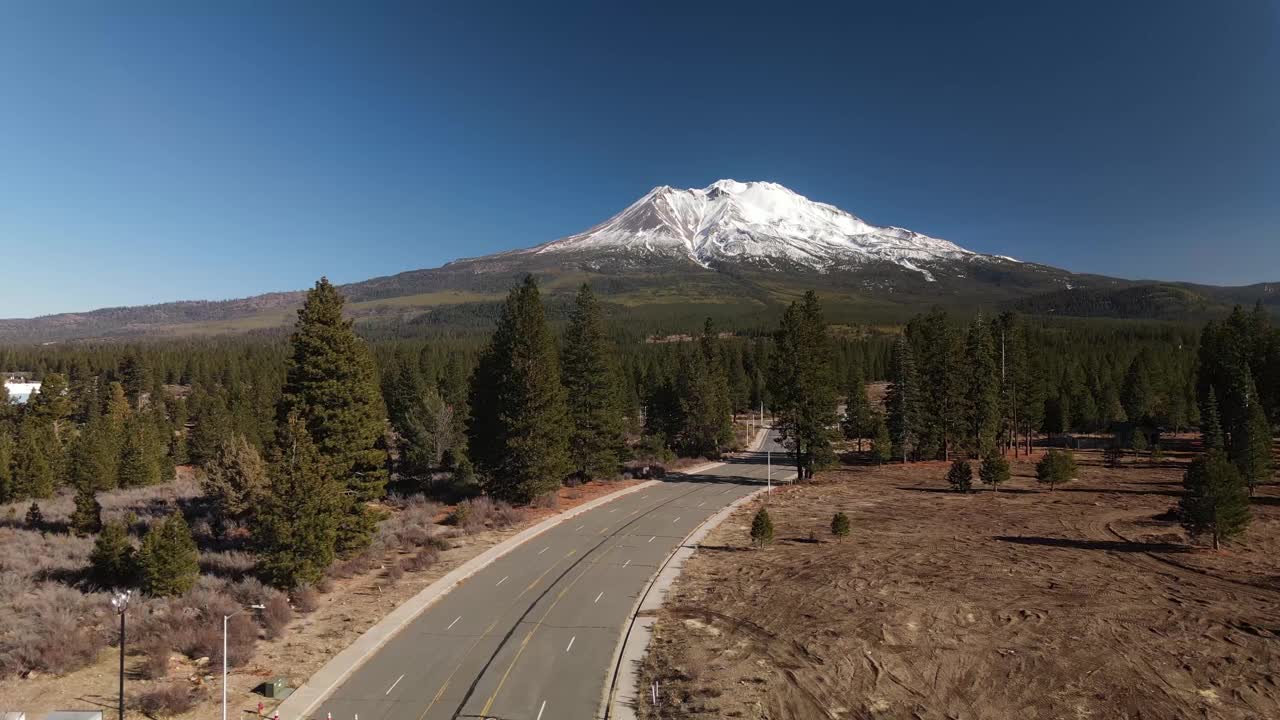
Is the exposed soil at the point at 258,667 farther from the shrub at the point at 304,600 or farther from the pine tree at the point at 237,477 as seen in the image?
the pine tree at the point at 237,477

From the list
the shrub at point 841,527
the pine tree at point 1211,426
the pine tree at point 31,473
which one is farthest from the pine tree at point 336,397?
the pine tree at point 1211,426

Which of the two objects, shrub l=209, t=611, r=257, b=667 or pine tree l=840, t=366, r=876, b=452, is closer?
shrub l=209, t=611, r=257, b=667

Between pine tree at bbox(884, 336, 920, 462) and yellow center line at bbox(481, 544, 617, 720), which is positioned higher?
pine tree at bbox(884, 336, 920, 462)

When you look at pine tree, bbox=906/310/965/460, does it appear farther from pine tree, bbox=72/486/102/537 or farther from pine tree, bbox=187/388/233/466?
pine tree, bbox=187/388/233/466

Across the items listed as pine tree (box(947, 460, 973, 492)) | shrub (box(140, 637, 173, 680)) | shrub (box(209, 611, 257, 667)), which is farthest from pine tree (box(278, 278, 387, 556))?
pine tree (box(947, 460, 973, 492))

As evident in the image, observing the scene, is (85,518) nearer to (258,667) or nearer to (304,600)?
(304,600)

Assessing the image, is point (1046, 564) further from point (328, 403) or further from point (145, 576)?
point (145, 576)

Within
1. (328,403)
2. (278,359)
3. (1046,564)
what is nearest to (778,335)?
(1046,564)
